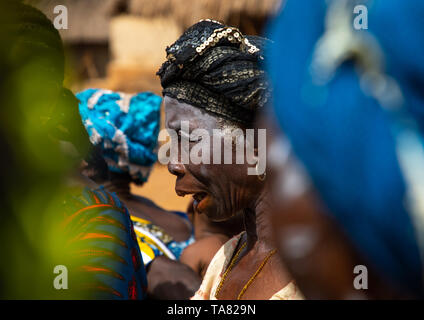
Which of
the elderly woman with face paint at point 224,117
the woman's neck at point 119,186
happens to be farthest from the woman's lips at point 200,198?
the woman's neck at point 119,186

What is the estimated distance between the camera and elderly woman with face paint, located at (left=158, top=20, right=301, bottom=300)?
6.66 ft

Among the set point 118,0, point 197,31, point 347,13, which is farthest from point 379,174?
point 118,0

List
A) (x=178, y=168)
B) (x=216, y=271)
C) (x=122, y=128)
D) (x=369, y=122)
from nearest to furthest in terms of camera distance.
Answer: (x=369, y=122) < (x=178, y=168) < (x=216, y=271) < (x=122, y=128)

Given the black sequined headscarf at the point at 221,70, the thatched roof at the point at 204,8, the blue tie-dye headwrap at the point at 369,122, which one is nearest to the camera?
the blue tie-dye headwrap at the point at 369,122

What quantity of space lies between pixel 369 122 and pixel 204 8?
10585mm

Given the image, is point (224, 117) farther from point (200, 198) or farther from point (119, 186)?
point (119, 186)

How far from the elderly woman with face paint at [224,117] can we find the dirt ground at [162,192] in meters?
7.69

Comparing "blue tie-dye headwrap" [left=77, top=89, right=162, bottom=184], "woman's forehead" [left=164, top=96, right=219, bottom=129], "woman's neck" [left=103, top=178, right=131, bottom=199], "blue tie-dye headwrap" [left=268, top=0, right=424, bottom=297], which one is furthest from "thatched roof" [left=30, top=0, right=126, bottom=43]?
"blue tie-dye headwrap" [left=268, top=0, right=424, bottom=297]

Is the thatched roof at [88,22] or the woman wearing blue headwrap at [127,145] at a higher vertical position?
the thatched roof at [88,22]

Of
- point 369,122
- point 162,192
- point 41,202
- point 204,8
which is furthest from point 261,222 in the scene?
point 204,8

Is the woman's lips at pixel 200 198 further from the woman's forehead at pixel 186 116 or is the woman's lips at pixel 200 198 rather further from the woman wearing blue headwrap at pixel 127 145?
the woman wearing blue headwrap at pixel 127 145

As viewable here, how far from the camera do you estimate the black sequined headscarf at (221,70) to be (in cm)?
203

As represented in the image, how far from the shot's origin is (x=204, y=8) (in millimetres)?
10977

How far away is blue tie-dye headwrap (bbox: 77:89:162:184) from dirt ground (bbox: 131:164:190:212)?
5588mm
